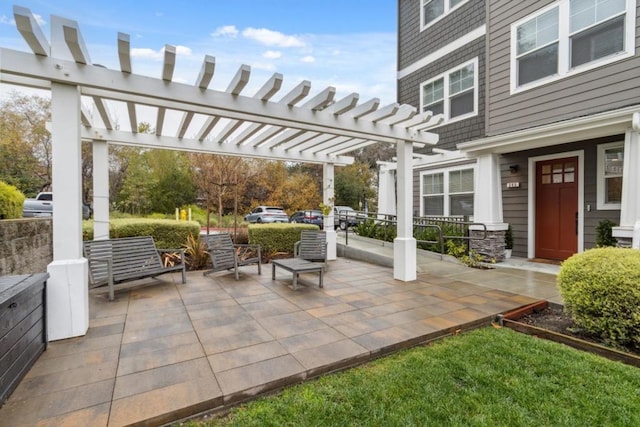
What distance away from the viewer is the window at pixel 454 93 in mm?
8234

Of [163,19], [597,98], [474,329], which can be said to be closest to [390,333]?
[474,329]

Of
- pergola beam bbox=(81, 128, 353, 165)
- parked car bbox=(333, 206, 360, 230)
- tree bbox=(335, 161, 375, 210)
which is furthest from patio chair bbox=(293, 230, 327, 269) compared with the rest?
tree bbox=(335, 161, 375, 210)

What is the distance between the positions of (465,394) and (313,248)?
4364 millimetres

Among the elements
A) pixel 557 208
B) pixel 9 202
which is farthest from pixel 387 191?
pixel 9 202

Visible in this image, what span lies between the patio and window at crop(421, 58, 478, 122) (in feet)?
15.8

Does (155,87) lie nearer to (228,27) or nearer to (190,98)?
(190,98)

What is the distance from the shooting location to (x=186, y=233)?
703 centimetres

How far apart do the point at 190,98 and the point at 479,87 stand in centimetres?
726

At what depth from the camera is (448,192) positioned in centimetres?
889

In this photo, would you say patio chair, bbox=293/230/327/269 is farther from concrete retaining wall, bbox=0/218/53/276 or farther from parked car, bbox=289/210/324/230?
parked car, bbox=289/210/324/230

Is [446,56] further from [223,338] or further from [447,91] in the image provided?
[223,338]

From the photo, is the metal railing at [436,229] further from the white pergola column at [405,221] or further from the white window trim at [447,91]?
the white window trim at [447,91]

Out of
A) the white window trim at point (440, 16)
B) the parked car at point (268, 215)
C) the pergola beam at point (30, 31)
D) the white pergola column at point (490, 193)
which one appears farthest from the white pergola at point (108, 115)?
the parked car at point (268, 215)

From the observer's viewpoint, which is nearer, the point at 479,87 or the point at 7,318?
the point at 7,318
